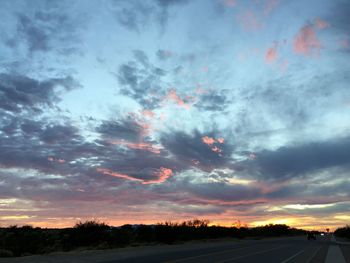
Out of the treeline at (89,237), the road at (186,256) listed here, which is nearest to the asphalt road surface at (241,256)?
the road at (186,256)

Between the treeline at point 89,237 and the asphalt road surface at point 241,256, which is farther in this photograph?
the treeline at point 89,237

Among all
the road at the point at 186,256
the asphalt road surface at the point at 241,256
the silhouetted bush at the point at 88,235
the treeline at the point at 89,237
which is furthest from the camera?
the silhouetted bush at the point at 88,235

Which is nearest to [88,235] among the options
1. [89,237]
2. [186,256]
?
[89,237]

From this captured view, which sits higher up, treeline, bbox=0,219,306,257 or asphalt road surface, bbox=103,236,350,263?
treeline, bbox=0,219,306,257

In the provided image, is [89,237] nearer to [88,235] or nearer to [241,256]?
[88,235]

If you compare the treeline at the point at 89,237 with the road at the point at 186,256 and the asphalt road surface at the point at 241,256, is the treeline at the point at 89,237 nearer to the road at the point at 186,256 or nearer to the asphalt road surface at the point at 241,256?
the road at the point at 186,256

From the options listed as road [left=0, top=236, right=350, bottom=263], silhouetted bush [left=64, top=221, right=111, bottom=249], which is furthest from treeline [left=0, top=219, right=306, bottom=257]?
road [left=0, top=236, right=350, bottom=263]

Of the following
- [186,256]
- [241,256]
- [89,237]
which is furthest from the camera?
[89,237]

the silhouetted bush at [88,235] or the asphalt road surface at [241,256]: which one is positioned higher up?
the silhouetted bush at [88,235]

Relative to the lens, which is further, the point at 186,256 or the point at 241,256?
the point at 241,256

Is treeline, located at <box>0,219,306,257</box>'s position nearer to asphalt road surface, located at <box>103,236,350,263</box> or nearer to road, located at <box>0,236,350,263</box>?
road, located at <box>0,236,350,263</box>

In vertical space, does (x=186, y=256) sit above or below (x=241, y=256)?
below

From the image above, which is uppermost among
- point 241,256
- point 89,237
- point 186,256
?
point 89,237

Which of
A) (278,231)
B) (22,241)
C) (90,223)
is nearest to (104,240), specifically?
(90,223)
